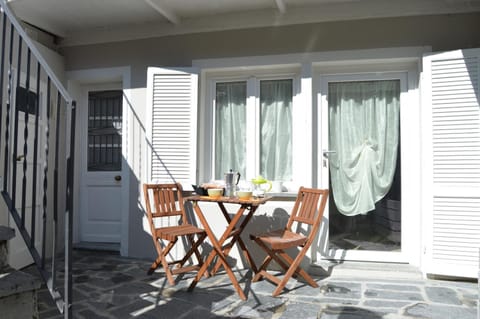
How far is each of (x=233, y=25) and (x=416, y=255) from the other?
3.13m

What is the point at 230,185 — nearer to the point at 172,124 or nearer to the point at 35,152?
the point at 172,124

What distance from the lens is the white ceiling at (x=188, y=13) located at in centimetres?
358

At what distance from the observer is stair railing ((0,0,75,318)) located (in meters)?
1.87

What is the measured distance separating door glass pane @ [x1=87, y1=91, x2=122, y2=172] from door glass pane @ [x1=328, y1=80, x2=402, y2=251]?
2.66 m

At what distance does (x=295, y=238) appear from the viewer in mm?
3229

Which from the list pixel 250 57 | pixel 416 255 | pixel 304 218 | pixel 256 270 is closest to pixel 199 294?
pixel 256 270

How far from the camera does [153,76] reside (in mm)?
4066

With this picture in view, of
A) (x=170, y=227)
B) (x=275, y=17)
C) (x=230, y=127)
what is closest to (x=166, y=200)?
(x=170, y=227)

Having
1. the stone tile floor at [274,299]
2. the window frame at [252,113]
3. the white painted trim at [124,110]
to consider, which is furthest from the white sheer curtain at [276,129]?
the white painted trim at [124,110]

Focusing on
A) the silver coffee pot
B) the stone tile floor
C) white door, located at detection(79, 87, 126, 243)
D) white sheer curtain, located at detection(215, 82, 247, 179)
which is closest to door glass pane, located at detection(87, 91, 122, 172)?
white door, located at detection(79, 87, 126, 243)

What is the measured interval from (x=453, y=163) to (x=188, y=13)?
313cm

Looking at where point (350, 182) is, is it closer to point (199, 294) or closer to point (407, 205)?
point (407, 205)

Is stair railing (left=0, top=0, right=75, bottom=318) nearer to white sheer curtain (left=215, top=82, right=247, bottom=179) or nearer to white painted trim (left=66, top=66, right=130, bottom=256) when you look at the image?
white painted trim (left=66, top=66, right=130, bottom=256)

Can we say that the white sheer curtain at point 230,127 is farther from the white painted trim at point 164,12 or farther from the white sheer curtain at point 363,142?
Result: the white sheer curtain at point 363,142
